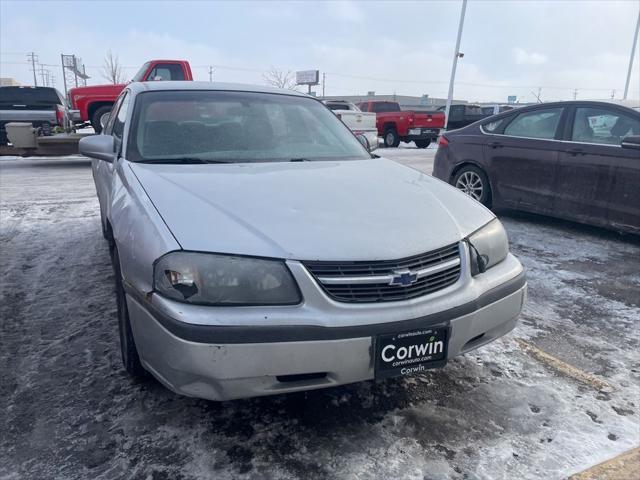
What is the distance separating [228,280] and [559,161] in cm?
475

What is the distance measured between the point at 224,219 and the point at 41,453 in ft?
4.00

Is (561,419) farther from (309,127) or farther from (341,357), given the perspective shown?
(309,127)

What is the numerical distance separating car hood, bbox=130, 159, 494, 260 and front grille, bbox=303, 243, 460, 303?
0.03m

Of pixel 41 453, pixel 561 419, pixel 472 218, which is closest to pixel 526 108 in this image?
pixel 472 218

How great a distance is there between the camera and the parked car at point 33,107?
12.8 metres

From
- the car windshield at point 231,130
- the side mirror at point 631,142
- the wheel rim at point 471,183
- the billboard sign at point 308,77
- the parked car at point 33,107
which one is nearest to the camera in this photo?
the car windshield at point 231,130

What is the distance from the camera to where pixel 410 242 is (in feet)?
7.03

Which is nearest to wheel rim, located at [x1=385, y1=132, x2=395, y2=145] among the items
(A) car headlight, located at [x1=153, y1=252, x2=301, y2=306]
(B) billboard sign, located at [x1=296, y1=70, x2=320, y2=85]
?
(A) car headlight, located at [x1=153, y1=252, x2=301, y2=306]

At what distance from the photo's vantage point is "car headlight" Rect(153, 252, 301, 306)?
1.95 metres

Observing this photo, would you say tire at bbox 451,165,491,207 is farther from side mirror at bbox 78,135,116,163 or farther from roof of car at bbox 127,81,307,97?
side mirror at bbox 78,135,116,163

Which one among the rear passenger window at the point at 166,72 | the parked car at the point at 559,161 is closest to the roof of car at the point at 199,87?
the parked car at the point at 559,161

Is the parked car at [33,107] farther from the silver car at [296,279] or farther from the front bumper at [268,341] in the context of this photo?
the front bumper at [268,341]

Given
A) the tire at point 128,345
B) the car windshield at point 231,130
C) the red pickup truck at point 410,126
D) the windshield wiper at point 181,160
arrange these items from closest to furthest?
1. the tire at point 128,345
2. the windshield wiper at point 181,160
3. the car windshield at point 231,130
4. the red pickup truck at point 410,126

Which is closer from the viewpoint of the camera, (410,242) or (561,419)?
(410,242)
